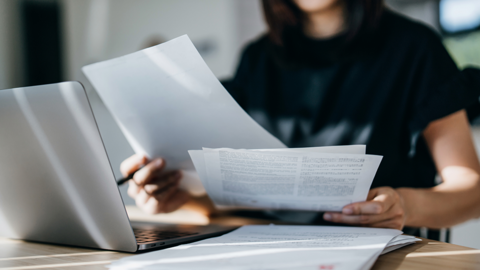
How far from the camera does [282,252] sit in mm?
345

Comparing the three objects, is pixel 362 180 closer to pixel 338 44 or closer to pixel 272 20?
pixel 338 44

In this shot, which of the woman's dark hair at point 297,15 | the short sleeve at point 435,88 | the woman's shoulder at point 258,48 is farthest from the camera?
the woman's shoulder at point 258,48

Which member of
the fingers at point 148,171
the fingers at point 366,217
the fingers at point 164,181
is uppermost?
the fingers at point 148,171

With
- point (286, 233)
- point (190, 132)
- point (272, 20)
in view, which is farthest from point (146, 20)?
point (286, 233)

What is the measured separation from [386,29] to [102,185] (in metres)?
0.77

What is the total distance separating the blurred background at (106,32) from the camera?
90.1 inches

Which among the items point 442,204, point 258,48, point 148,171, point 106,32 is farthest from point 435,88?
point 106,32

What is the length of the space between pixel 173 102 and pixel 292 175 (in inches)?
7.8

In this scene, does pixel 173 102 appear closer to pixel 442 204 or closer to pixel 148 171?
pixel 148 171

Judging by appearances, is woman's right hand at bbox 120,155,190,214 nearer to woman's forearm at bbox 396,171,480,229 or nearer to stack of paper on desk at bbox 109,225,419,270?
stack of paper on desk at bbox 109,225,419,270

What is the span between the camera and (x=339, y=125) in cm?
83

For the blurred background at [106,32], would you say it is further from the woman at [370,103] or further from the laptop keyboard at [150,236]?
the laptop keyboard at [150,236]

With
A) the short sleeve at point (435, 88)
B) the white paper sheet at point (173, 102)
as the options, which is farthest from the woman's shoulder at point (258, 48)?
the white paper sheet at point (173, 102)

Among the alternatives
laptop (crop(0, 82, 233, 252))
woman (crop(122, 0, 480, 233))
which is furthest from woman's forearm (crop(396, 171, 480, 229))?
laptop (crop(0, 82, 233, 252))
